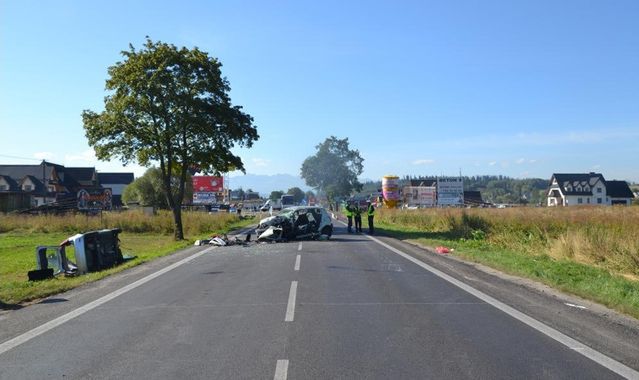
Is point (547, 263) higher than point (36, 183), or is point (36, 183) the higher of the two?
point (36, 183)

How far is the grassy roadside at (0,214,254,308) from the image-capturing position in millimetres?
12836

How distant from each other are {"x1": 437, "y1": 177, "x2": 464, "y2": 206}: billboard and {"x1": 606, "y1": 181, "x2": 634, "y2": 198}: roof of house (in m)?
40.0

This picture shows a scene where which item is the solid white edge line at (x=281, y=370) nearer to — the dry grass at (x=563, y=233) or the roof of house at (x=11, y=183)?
the dry grass at (x=563, y=233)

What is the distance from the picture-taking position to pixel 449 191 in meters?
54.3

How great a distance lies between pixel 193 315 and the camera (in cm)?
914

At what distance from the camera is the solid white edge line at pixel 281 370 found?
586 centimetres

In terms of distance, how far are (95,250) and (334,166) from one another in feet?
336

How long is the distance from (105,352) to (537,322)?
5.85m

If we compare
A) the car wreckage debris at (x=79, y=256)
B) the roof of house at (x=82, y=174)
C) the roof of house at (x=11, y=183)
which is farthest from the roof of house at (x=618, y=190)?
the car wreckage debris at (x=79, y=256)

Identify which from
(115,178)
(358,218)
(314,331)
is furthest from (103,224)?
(115,178)

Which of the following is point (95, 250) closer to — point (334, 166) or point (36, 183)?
point (36, 183)

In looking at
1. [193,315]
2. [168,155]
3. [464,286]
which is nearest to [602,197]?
[168,155]

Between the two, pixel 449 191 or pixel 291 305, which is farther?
pixel 449 191

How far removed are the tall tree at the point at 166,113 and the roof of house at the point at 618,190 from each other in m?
68.5
